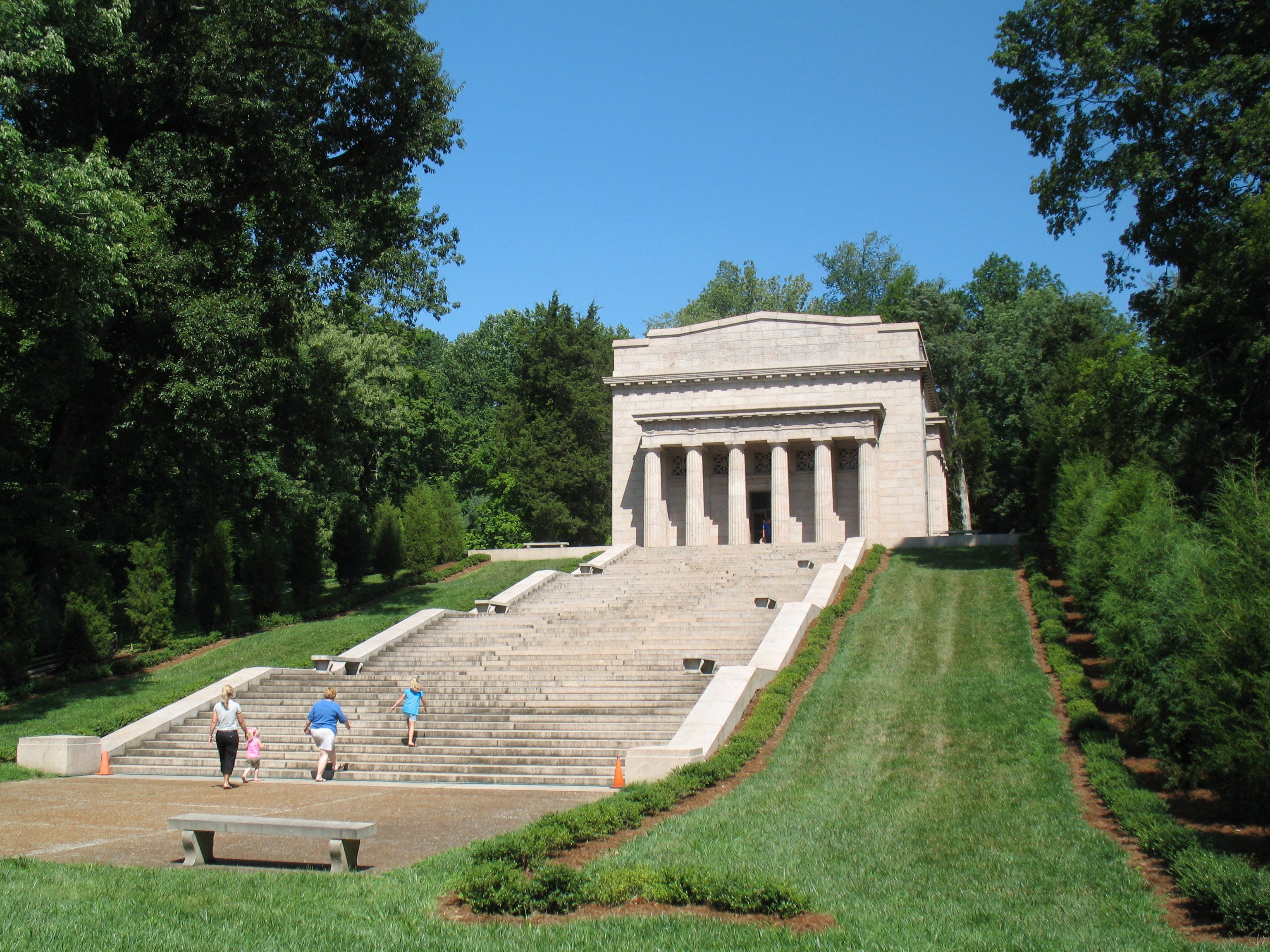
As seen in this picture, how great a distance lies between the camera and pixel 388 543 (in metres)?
40.5

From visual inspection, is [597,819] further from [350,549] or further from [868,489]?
[868,489]

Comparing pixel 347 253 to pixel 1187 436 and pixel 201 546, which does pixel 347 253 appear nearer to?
pixel 201 546

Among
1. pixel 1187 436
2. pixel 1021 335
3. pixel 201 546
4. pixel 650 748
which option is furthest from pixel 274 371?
pixel 1021 335

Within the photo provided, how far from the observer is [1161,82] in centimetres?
2495

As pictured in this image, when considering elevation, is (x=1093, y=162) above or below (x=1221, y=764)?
above

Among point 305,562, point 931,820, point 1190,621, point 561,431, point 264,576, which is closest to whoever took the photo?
point 931,820

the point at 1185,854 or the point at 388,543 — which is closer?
the point at 1185,854

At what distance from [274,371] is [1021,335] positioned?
43257 mm

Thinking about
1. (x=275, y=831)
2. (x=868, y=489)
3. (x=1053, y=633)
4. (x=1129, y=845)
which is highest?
(x=868, y=489)

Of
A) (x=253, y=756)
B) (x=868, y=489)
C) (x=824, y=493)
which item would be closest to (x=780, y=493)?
(x=824, y=493)

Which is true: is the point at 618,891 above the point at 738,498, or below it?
below

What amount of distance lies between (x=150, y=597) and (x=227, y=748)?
15.3 m

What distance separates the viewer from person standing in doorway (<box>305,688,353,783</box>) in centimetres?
1636

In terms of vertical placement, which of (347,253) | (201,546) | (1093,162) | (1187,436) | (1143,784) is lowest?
(1143,784)
